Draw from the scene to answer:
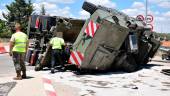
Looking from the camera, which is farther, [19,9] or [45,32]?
[19,9]

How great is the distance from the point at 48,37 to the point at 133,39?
12.0 feet

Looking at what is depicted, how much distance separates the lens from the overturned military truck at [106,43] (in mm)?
14680

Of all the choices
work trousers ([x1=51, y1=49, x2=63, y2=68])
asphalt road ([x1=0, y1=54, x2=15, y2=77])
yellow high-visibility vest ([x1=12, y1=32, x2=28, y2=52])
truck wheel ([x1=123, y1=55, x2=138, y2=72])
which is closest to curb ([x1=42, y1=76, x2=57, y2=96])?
yellow high-visibility vest ([x1=12, y1=32, x2=28, y2=52])

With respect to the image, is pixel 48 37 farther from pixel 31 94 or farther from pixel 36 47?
pixel 31 94

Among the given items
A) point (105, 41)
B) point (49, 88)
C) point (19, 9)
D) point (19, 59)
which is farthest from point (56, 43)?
point (19, 9)

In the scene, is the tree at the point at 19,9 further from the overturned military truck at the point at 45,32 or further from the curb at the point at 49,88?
the curb at the point at 49,88

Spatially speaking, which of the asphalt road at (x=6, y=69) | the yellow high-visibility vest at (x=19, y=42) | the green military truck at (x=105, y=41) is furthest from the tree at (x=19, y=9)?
the yellow high-visibility vest at (x=19, y=42)

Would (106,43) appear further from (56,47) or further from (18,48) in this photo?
(18,48)

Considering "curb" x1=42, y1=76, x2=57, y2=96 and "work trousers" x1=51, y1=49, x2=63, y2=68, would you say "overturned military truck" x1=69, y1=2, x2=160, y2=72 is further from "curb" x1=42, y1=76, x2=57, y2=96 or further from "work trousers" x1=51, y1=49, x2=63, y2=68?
"curb" x1=42, y1=76, x2=57, y2=96

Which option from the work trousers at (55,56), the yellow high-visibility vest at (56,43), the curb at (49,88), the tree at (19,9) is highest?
the tree at (19,9)

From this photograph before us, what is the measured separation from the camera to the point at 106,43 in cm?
1484

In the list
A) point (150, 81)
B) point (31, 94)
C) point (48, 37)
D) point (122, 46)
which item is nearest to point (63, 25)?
point (48, 37)

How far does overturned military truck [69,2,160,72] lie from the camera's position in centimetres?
1468

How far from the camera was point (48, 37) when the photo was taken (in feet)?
57.5
